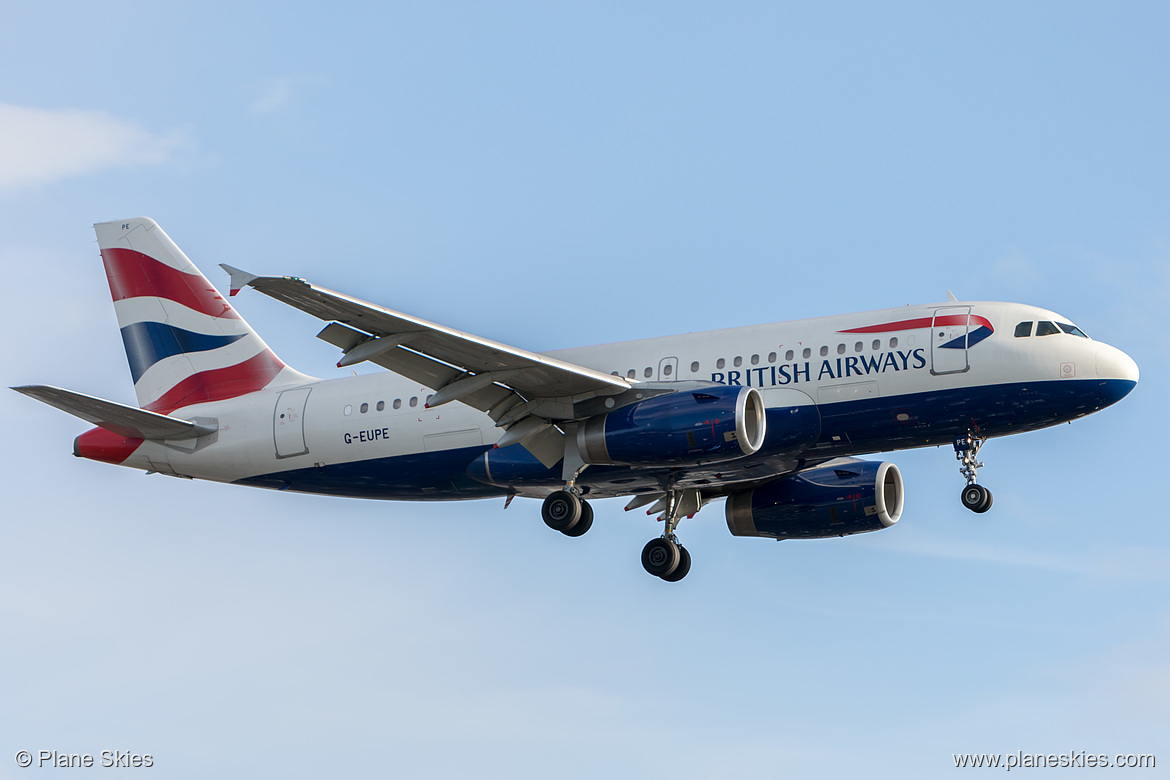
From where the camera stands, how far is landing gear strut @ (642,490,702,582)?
34.5m

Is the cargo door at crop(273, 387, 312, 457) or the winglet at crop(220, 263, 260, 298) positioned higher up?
the cargo door at crop(273, 387, 312, 457)

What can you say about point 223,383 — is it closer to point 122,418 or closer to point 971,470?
point 122,418

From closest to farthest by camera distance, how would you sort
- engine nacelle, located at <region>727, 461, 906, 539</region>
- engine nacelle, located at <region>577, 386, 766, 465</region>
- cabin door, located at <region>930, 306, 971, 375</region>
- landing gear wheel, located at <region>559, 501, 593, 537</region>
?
engine nacelle, located at <region>577, 386, 766, 465</region> → cabin door, located at <region>930, 306, 971, 375</region> → landing gear wheel, located at <region>559, 501, 593, 537</region> → engine nacelle, located at <region>727, 461, 906, 539</region>

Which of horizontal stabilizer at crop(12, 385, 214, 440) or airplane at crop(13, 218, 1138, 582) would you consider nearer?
airplane at crop(13, 218, 1138, 582)

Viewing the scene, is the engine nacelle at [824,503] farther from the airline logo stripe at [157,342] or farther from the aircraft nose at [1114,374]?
the airline logo stripe at [157,342]

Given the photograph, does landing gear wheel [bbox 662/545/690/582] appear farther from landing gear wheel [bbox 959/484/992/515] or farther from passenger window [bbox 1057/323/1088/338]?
passenger window [bbox 1057/323/1088/338]

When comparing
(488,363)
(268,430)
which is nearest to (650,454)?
(488,363)

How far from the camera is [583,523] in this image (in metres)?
33.4

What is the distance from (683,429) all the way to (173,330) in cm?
1641

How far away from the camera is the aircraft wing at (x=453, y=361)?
26.0m

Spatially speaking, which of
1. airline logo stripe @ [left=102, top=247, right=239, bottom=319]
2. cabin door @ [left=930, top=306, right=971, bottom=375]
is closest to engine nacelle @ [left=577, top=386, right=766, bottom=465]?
cabin door @ [left=930, top=306, right=971, bottom=375]

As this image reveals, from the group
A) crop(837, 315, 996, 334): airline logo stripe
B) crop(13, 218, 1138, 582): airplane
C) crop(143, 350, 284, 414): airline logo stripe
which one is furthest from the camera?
crop(143, 350, 284, 414): airline logo stripe

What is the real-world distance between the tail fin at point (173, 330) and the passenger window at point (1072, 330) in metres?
19.1

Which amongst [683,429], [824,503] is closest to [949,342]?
[683,429]
